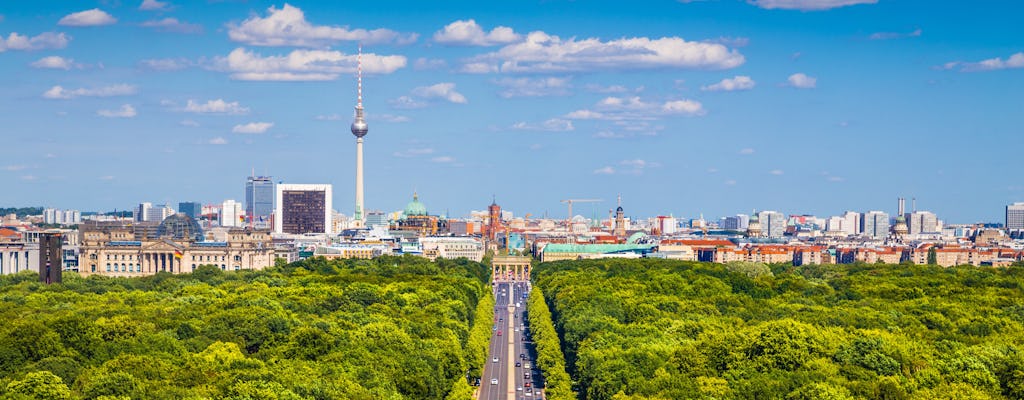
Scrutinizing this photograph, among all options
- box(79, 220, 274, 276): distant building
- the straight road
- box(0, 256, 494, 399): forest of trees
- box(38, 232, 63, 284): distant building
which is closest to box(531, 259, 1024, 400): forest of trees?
the straight road

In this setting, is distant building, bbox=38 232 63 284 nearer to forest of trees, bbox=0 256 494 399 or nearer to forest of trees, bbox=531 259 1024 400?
forest of trees, bbox=0 256 494 399

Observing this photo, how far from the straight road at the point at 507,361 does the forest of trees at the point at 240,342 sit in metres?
1.32

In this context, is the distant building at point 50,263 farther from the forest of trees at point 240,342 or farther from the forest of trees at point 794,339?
the forest of trees at point 794,339

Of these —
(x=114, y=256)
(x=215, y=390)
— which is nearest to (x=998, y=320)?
(x=215, y=390)

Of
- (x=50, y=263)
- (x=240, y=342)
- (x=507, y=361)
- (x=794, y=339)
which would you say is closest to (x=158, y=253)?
(x=50, y=263)

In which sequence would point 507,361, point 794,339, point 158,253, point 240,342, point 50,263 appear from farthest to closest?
1. point 158,253
2. point 50,263
3. point 507,361
4. point 240,342
5. point 794,339

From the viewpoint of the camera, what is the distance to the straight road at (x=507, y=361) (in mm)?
84250

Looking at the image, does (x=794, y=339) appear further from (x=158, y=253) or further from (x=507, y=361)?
(x=158, y=253)

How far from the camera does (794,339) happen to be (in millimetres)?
75062

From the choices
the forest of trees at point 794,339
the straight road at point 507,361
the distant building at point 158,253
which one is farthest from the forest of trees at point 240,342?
the distant building at point 158,253

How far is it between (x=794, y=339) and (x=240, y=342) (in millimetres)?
26807

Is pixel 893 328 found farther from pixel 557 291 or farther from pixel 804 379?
pixel 557 291

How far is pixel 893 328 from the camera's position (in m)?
87.4

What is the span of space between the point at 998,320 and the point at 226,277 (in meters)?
76.8
